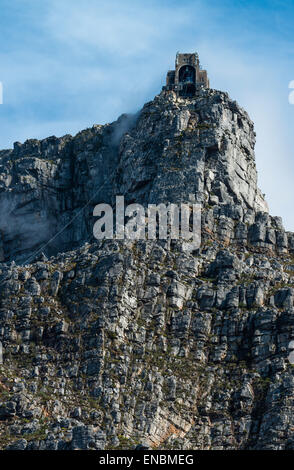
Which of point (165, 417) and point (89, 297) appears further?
point (89, 297)

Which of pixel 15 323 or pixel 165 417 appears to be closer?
pixel 165 417

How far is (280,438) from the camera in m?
173

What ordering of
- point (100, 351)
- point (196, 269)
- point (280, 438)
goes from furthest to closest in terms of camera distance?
point (196, 269)
point (100, 351)
point (280, 438)

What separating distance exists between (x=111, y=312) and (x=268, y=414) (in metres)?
24.7

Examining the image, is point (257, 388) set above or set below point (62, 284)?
below

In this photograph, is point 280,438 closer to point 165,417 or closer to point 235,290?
point 165,417

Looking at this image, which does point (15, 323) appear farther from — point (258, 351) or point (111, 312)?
point (258, 351)

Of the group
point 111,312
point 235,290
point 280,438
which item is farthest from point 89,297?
point 280,438

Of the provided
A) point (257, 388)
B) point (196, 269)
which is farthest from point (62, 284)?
point (257, 388)

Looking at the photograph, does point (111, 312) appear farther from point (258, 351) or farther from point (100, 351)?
point (258, 351)

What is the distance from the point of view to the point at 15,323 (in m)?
192

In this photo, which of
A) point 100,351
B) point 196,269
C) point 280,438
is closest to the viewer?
point 280,438

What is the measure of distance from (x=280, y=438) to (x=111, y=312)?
28.6 metres

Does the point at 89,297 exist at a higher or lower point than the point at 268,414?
higher
